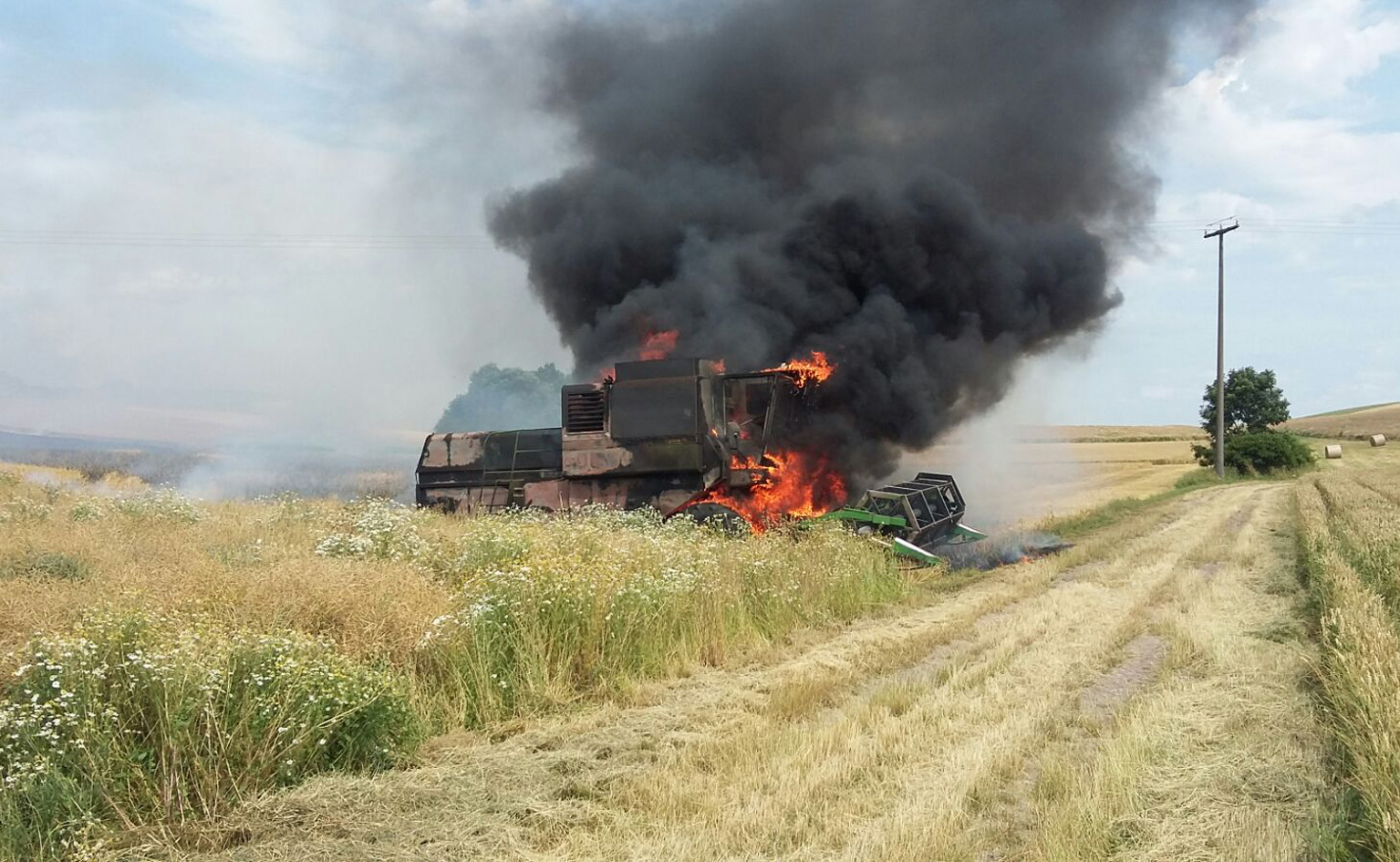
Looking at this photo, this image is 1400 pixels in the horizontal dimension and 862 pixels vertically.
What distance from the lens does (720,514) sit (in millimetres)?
15453

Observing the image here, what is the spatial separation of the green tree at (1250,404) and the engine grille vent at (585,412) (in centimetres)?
4527

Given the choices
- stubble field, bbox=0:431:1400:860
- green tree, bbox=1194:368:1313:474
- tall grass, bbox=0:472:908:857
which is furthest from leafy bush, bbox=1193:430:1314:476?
tall grass, bbox=0:472:908:857

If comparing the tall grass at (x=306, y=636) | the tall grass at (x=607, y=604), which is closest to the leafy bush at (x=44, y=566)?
the tall grass at (x=306, y=636)

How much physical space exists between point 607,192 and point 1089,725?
1949cm

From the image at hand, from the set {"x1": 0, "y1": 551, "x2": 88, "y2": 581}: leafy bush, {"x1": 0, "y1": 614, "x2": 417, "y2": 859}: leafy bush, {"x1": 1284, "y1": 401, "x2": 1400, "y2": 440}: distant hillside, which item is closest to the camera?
{"x1": 0, "y1": 614, "x2": 417, "y2": 859}: leafy bush

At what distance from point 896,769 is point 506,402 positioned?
39.0 meters

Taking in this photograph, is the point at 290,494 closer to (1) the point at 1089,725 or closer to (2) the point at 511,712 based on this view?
(2) the point at 511,712

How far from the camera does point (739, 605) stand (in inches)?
385

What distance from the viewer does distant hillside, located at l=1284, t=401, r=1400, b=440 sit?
68750mm

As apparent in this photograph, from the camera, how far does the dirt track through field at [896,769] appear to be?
476 centimetres

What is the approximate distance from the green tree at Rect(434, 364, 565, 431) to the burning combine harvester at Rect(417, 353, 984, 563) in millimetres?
18259

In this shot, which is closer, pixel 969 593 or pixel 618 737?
pixel 618 737

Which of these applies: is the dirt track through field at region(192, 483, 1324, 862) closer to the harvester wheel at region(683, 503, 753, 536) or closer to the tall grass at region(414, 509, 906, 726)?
the tall grass at region(414, 509, 906, 726)

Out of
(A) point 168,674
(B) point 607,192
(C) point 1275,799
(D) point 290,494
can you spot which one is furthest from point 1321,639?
(B) point 607,192
